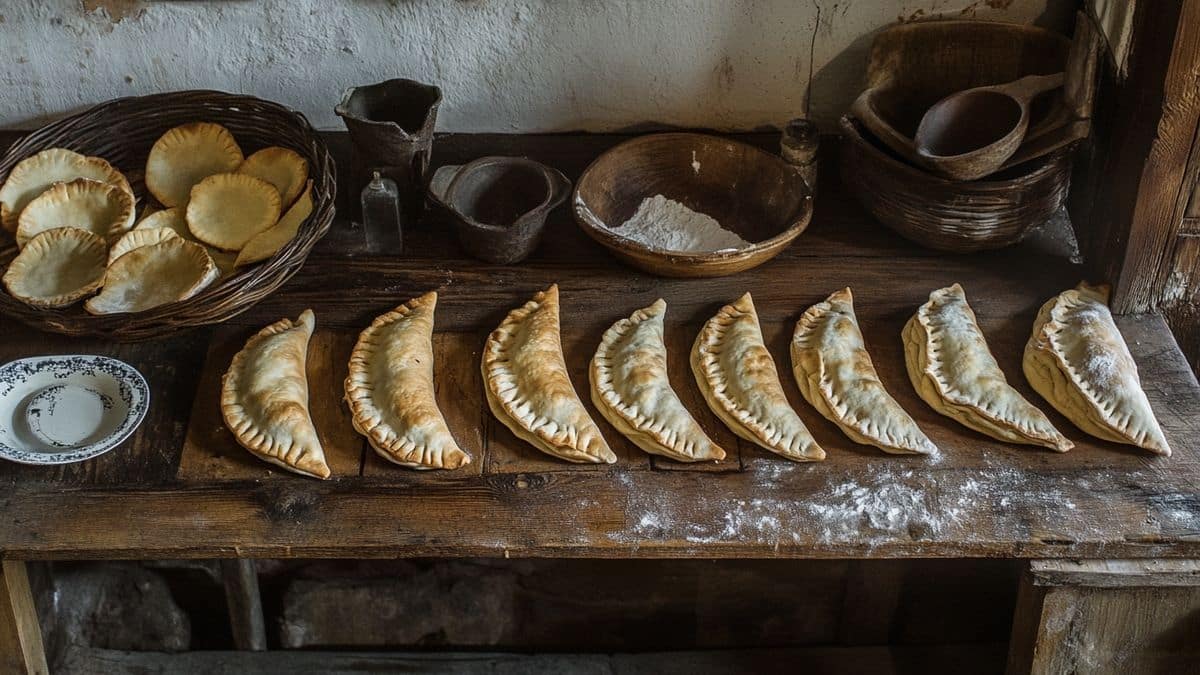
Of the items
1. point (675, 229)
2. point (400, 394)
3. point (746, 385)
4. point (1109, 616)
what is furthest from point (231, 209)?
point (1109, 616)

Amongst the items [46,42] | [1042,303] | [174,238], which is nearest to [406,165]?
[174,238]

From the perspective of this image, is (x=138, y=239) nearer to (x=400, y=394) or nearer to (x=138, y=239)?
(x=138, y=239)

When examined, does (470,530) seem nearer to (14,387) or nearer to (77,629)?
(14,387)

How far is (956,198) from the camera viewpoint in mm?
2283

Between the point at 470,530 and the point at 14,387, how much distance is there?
0.89 m

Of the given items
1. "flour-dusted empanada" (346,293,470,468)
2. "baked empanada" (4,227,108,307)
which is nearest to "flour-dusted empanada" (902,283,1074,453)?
"flour-dusted empanada" (346,293,470,468)

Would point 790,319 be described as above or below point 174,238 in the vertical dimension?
below

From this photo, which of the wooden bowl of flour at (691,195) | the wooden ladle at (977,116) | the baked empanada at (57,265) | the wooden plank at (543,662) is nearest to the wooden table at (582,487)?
the baked empanada at (57,265)

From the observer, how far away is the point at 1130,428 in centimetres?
204

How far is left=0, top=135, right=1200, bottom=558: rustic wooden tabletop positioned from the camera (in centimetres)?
192

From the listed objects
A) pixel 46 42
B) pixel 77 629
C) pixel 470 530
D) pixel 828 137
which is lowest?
pixel 77 629

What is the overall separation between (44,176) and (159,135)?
0.27m

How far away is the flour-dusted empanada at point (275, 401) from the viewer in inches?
78.6

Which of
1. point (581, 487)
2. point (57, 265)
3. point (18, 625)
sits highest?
point (57, 265)
